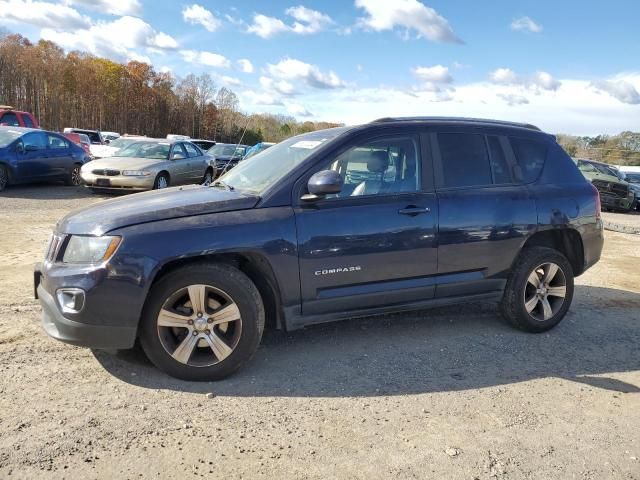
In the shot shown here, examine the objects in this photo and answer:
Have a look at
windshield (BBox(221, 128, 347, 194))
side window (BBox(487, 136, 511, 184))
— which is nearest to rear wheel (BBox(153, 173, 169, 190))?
windshield (BBox(221, 128, 347, 194))

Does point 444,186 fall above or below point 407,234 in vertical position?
above

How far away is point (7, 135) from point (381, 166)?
12.1m

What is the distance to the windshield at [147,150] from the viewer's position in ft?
46.2

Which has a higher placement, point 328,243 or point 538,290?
point 328,243

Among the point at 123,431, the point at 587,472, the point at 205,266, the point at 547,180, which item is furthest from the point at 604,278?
the point at 123,431

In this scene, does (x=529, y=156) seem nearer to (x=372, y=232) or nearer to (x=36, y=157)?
(x=372, y=232)

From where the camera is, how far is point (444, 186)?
175 inches

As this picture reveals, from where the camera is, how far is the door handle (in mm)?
4184

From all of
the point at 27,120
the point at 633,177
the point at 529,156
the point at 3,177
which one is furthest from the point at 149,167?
the point at 633,177

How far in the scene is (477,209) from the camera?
450 centimetres

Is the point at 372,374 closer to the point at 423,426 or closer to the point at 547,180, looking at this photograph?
the point at 423,426

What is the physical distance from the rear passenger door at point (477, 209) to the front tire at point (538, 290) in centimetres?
15

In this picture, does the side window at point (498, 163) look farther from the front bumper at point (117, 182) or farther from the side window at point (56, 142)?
the side window at point (56, 142)

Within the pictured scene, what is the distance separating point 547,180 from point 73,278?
4.09m
